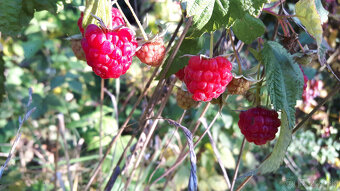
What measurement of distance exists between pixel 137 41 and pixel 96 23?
0.22 ft

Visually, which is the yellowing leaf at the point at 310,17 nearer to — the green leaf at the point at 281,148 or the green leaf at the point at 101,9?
the green leaf at the point at 281,148

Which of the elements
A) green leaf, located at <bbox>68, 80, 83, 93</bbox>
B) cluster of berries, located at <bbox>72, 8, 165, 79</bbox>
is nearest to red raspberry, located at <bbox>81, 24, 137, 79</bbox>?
cluster of berries, located at <bbox>72, 8, 165, 79</bbox>

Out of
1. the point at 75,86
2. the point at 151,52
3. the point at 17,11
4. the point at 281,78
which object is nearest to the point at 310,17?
the point at 281,78

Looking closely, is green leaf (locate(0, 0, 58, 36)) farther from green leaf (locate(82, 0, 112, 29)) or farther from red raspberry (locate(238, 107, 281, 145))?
red raspberry (locate(238, 107, 281, 145))

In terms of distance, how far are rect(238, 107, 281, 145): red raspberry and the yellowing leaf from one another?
16 cm

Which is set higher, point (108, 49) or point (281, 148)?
point (108, 49)

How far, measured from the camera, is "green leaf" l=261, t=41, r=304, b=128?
18.4 inches

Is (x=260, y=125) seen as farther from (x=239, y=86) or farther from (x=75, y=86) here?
(x=75, y=86)

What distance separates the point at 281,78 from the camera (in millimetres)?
476

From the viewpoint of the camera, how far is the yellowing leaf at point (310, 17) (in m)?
0.41

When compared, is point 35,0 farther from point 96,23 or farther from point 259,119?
point 259,119

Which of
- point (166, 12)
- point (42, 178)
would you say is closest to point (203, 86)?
point (42, 178)

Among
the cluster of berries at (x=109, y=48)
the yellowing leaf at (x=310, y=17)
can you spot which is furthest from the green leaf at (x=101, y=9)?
the yellowing leaf at (x=310, y=17)

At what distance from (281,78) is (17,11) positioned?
0.42 m
